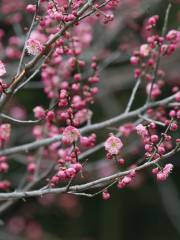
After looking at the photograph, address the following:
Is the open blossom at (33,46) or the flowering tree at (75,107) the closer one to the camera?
the flowering tree at (75,107)

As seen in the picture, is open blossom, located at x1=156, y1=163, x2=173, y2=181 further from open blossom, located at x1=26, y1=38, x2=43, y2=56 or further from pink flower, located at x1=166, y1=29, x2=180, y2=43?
pink flower, located at x1=166, y1=29, x2=180, y2=43

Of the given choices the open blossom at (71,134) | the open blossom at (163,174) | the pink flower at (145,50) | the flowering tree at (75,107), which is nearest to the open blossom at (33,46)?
the flowering tree at (75,107)

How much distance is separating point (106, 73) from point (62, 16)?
15.6ft

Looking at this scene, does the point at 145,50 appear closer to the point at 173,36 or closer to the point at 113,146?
the point at 173,36

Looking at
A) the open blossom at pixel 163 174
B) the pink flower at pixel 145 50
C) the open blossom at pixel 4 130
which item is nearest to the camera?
the open blossom at pixel 163 174

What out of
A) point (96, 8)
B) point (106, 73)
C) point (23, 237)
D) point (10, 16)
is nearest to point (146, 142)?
point (96, 8)

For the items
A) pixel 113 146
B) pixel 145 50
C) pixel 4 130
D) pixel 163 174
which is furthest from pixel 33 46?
pixel 145 50

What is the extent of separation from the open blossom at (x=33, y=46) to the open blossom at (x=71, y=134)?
0.38 meters

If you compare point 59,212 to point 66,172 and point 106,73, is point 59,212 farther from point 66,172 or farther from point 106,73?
point 66,172

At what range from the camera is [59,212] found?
786 centimetres

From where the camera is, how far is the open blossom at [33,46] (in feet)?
7.95

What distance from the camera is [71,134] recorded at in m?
2.34

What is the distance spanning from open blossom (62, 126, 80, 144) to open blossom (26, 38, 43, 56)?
15.1 inches

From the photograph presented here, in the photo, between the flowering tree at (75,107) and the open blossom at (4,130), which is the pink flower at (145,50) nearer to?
the flowering tree at (75,107)
